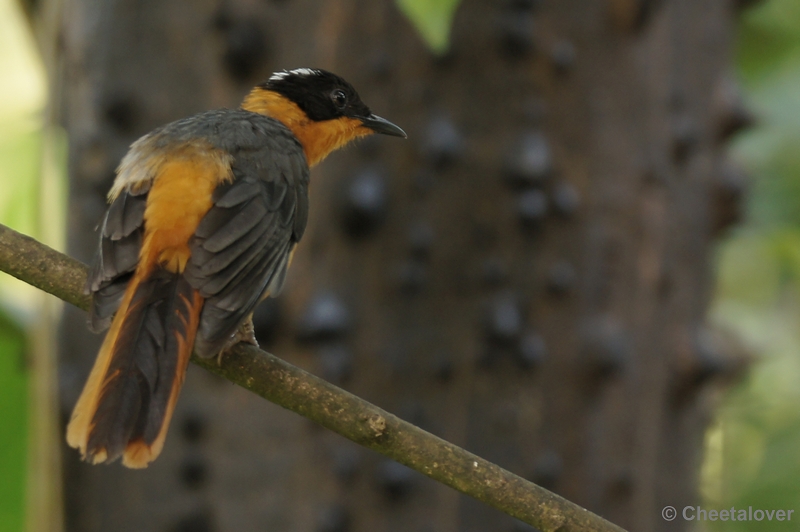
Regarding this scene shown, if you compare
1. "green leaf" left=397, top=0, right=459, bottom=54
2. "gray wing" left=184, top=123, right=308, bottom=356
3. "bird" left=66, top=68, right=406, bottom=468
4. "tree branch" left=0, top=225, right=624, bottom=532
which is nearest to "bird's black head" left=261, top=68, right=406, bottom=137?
"bird" left=66, top=68, right=406, bottom=468

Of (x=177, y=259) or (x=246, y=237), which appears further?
(x=246, y=237)

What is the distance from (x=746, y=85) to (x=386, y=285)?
306 cm

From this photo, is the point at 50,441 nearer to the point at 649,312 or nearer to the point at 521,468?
the point at 521,468

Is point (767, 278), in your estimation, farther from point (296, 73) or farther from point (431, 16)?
point (431, 16)

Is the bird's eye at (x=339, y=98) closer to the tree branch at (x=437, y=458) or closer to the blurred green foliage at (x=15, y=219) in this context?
the blurred green foliage at (x=15, y=219)

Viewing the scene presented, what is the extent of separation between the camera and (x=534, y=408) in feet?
12.1

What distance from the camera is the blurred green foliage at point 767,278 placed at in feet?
14.4

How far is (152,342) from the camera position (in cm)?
220

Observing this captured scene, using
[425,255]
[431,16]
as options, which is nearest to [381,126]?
[425,255]

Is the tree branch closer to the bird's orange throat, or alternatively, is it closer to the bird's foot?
the bird's foot

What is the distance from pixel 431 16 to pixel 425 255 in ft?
6.71

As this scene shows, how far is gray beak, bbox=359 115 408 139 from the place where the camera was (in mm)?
3283

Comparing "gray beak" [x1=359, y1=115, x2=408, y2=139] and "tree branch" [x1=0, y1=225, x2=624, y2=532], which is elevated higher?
"gray beak" [x1=359, y1=115, x2=408, y2=139]

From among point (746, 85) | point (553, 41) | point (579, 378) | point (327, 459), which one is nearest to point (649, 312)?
point (579, 378)
